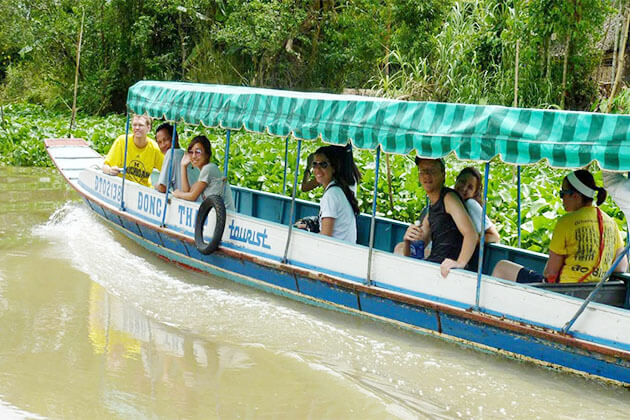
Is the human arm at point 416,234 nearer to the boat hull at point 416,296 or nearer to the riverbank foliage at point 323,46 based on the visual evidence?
the boat hull at point 416,296

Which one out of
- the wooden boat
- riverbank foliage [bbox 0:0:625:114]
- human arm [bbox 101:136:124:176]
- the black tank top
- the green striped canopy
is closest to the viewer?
the green striped canopy

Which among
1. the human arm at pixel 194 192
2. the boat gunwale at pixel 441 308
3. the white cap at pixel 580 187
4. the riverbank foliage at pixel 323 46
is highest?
the riverbank foliage at pixel 323 46

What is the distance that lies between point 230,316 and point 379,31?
575 inches

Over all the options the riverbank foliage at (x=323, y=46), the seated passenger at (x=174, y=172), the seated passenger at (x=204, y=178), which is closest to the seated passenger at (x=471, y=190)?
the seated passenger at (x=204, y=178)

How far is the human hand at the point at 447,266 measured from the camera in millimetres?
5914

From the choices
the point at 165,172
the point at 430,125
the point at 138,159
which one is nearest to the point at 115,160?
the point at 138,159

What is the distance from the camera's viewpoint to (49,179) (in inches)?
575

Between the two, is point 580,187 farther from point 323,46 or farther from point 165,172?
point 323,46

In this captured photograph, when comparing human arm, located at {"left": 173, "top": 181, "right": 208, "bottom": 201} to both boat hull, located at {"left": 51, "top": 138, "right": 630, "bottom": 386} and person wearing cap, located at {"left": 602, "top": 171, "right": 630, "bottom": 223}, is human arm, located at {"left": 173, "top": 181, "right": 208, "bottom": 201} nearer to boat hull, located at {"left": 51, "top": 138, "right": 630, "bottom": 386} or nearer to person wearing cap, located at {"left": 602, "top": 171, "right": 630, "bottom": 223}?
boat hull, located at {"left": 51, "top": 138, "right": 630, "bottom": 386}

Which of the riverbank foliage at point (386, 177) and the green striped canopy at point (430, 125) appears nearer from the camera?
the green striped canopy at point (430, 125)

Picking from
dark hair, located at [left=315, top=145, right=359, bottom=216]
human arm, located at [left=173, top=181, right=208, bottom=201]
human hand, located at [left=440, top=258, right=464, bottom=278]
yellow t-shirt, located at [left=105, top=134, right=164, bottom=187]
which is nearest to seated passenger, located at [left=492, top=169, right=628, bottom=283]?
human hand, located at [left=440, top=258, right=464, bottom=278]

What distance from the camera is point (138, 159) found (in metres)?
9.82

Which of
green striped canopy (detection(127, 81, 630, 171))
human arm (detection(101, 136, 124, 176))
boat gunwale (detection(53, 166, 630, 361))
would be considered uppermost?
green striped canopy (detection(127, 81, 630, 171))

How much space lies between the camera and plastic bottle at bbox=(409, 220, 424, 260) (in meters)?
6.58
